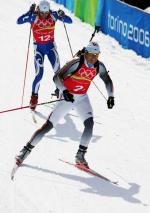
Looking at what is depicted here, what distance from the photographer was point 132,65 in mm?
15805

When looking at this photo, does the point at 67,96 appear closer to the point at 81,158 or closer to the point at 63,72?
the point at 63,72

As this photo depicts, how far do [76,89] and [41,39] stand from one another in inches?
127

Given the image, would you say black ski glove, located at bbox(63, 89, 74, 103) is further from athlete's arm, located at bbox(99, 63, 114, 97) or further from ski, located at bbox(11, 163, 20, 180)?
ski, located at bbox(11, 163, 20, 180)

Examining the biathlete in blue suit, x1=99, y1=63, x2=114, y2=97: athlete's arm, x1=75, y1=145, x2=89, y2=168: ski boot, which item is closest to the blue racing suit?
the biathlete in blue suit

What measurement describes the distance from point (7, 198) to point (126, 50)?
10.8 meters

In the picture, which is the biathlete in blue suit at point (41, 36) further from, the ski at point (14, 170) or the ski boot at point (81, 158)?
the ski at point (14, 170)

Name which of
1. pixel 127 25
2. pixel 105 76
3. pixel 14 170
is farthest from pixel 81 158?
pixel 127 25

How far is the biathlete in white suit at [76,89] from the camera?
797 cm

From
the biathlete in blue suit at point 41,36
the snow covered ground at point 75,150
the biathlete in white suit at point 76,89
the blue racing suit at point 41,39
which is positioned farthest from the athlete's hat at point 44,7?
the biathlete in white suit at point 76,89

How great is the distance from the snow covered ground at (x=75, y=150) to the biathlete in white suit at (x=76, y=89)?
544 mm

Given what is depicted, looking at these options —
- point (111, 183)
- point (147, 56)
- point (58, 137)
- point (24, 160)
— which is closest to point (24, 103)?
point (58, 137)

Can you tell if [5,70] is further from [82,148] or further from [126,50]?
[82,148]

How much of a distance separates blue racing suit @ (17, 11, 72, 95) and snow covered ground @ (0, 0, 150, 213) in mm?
972

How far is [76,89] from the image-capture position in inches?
328
